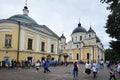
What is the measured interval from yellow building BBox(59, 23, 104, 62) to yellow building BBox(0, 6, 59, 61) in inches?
1419

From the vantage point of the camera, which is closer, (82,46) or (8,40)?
(8,40)

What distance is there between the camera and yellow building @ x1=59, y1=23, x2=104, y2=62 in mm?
80938

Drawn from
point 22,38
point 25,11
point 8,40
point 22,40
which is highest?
point 25,11

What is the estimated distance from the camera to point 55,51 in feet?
157

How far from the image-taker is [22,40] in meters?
35.6

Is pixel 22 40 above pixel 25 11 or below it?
below

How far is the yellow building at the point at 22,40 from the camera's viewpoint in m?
34.0

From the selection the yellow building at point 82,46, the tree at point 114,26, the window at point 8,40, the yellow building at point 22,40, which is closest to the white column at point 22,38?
the yellow building at point 22,40

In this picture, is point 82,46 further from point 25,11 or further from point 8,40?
point 8,40

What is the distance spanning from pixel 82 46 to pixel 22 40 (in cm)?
5006

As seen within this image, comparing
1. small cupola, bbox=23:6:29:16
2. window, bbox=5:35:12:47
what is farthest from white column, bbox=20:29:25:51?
small cupola, bbox=23:6:29:16

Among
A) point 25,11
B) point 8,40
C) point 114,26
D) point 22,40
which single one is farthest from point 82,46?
point 114,26

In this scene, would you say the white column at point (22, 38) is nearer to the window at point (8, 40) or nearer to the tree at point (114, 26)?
the window at point (8, 40)

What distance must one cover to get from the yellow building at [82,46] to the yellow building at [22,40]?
3605 centimetres
